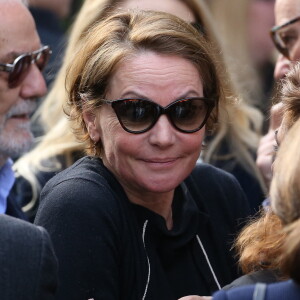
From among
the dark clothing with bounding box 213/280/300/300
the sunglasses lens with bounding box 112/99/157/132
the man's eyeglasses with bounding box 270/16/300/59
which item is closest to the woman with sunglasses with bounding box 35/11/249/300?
the sunglasses lens with bounding box 112/99/157/132

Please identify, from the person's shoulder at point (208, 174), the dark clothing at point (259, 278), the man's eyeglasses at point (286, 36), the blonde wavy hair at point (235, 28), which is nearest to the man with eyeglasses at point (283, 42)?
the man's eyeglasses at point (286, 36)

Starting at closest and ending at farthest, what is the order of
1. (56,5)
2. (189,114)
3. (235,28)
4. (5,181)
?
(189,114) → (5,181) → (235,28) → (56,5)

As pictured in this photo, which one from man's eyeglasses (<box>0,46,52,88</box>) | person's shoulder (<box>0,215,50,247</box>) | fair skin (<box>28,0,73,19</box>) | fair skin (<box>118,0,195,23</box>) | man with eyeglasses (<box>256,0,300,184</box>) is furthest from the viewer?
fair skin (<box>28,0,73,19</box>)

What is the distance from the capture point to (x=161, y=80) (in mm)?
2566

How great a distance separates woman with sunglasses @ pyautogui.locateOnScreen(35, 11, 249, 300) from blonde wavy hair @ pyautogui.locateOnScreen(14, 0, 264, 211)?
3.12 ft

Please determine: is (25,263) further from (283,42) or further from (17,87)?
(283,42)

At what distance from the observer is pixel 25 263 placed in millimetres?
1731

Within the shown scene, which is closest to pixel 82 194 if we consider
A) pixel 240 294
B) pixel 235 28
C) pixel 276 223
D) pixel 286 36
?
pixel 276 223

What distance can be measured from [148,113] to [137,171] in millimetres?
202

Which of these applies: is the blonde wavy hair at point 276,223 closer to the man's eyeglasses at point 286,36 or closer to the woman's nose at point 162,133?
the woman's nose at point 162,133

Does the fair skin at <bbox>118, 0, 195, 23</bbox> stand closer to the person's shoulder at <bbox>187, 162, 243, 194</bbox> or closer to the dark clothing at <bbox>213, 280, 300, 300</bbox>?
the person's shoulder at <bbox>187, 162, 243, 194</bbox>

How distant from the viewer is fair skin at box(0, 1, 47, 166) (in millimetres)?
3516

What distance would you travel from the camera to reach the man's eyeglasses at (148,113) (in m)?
2.54

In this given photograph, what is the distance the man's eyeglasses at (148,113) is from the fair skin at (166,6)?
1.35 meters
